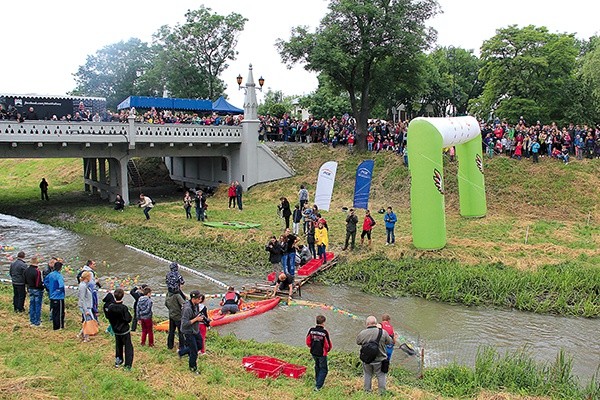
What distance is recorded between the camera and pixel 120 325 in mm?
9266

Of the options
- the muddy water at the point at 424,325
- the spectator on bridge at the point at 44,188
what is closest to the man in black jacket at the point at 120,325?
the muddy water at the point at 424,325

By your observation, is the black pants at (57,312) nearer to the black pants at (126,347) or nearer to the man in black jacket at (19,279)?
the man in black jacket at (19,279)

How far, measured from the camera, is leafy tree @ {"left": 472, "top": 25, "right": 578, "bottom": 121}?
43375 millimetres

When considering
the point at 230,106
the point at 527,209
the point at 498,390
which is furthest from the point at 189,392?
the point at 230,106

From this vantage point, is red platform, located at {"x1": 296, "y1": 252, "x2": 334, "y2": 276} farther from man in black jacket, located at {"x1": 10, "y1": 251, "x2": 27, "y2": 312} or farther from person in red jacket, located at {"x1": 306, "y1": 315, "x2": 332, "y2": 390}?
person in red jacket, located at {"x1": 306, "y1": 315, "x2": 332, "y2": 390}

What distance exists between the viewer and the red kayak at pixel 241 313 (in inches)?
503

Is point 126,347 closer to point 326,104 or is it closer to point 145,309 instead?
point 145,309

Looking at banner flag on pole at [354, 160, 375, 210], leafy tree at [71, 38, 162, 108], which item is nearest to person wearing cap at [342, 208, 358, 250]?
banner flag on pole at [354, 160, 375, 210]

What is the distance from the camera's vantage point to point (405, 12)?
31.0 m

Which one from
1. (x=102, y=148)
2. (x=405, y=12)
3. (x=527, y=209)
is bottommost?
(x=527, y=209)

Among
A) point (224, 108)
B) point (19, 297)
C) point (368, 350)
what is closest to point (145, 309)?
point (19, 297)

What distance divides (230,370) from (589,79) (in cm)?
4082

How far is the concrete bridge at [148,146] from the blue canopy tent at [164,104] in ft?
18.0

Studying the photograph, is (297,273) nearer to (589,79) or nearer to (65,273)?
(65,273)
